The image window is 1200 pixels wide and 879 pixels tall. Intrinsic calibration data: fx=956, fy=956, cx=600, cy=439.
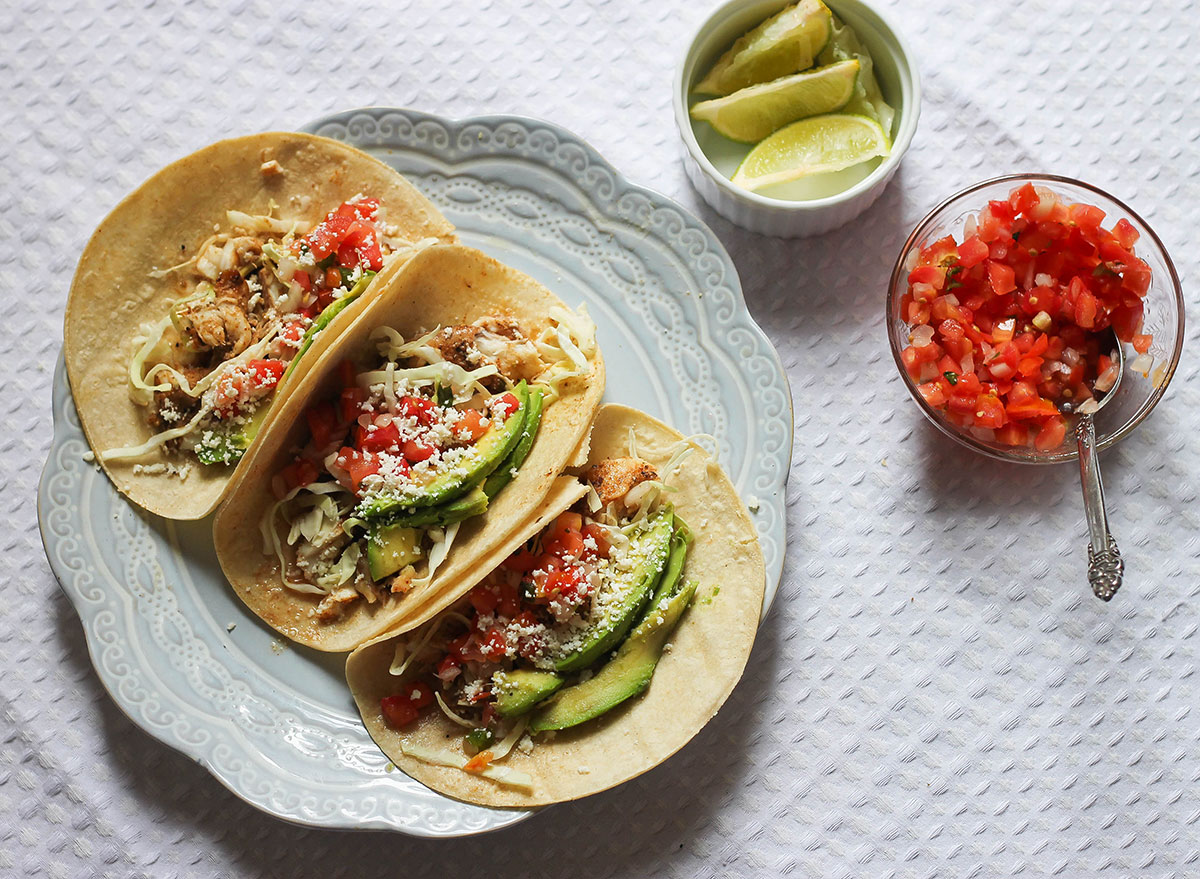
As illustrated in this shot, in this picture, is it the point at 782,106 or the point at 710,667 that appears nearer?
the point at 710,667

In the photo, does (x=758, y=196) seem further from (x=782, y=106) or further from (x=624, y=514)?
(x=624, y=514)

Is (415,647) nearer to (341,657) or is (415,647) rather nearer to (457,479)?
(341,657)

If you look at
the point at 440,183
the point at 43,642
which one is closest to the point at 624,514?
the point at 440,183

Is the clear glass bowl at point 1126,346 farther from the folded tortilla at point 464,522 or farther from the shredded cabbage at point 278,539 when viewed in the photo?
the shredded cabbage at point 278,539

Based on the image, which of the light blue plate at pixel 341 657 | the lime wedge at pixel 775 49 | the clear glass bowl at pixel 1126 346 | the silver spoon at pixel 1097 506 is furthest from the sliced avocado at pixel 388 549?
the silver spoon at pixel 1097 506

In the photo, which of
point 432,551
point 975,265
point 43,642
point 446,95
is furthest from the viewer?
point 446,95

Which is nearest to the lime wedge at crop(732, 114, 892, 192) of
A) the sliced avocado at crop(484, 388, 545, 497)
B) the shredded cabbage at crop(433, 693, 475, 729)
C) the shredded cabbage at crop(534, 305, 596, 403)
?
the shredded cabbage at crop(534, 305, 596, 403)

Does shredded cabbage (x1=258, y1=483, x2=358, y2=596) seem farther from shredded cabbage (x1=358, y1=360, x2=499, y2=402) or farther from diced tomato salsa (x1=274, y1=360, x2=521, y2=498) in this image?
shredded cabbage (x1=358, y1=360, x2=499, y2=402)
